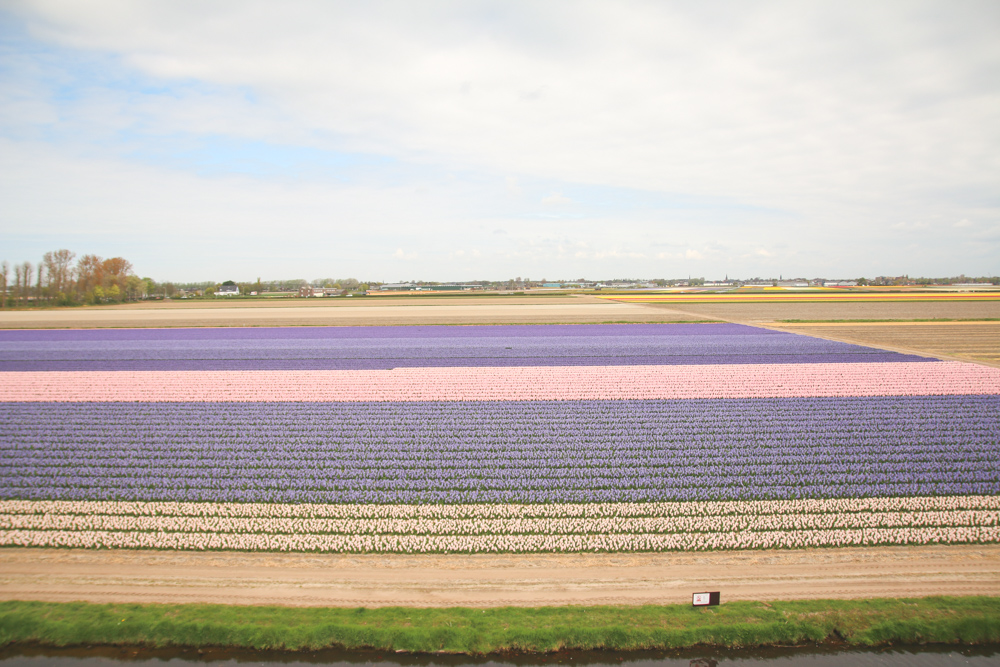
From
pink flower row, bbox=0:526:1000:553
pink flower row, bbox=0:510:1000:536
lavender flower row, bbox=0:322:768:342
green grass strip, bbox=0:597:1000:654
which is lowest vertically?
green grass strip, bbox=0:597:1000:654

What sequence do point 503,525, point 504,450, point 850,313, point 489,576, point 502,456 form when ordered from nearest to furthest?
point 489,576 → point 503,525 → point 502,456 → point 504,450 → point 850,313

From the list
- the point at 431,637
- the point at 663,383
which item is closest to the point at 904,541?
the point at 431,637

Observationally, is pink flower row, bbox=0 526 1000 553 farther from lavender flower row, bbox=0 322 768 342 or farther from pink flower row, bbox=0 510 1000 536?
lavender flower row, bbox=0 322 768 342

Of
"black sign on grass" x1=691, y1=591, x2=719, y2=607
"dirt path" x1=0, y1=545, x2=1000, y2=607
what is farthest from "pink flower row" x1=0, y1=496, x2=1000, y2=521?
"black sign on grass" x1=691, y1=591, x2=719, y2=607

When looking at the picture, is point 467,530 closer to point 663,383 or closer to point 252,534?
point 252,534

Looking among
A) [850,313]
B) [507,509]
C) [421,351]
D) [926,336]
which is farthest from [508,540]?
[850,313]

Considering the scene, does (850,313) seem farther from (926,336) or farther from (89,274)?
(89,274)

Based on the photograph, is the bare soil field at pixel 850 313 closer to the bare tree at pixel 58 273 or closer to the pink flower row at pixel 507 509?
the pink flower row at pixel 507 509
